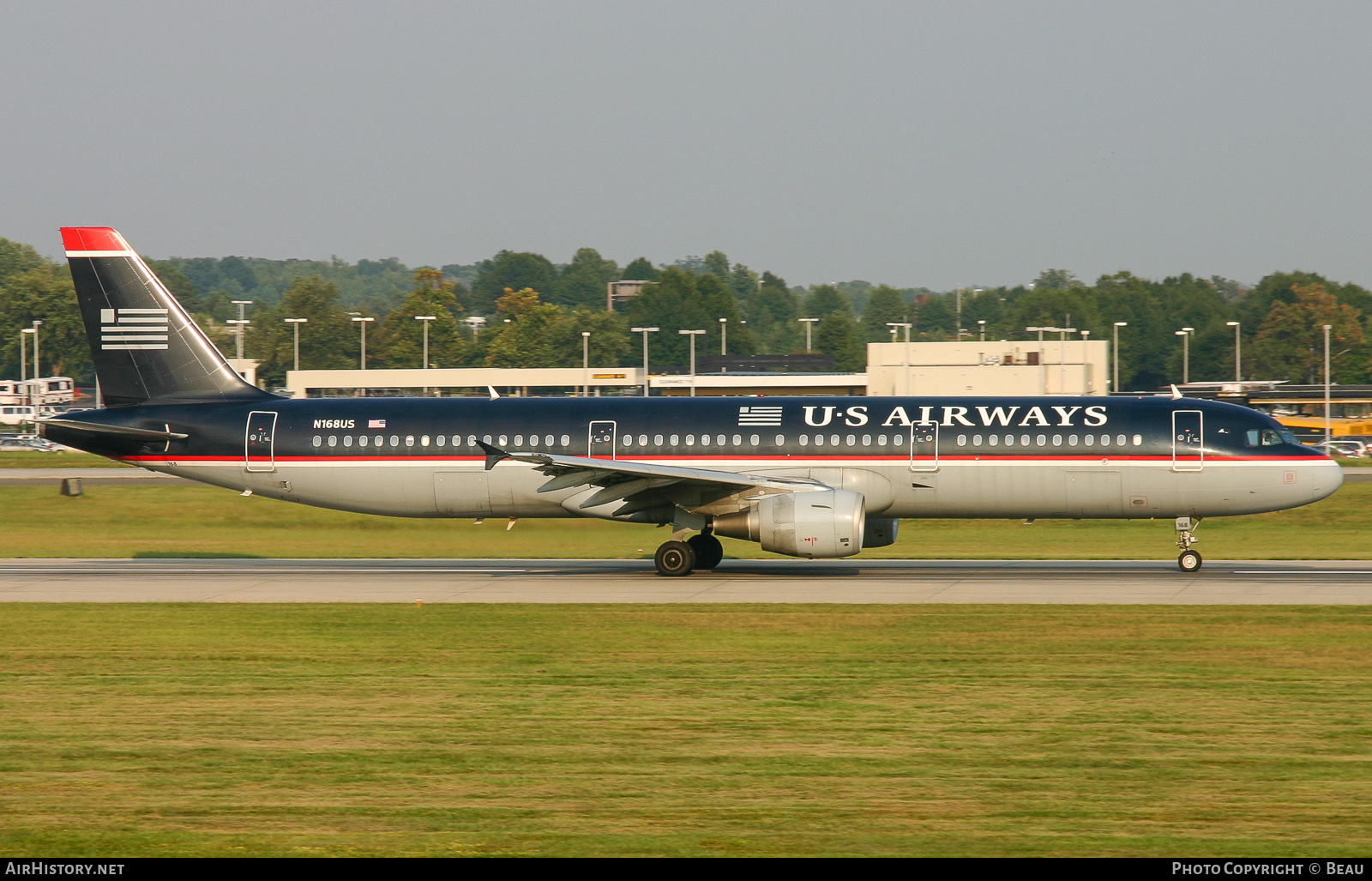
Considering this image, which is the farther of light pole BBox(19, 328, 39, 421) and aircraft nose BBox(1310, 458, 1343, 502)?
light pole BBox(19, 328, 39, 421)

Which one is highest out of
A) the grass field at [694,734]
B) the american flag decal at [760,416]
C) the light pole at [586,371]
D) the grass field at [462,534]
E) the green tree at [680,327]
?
the green tree at [680,327]

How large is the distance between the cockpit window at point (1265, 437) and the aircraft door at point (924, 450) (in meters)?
6.82

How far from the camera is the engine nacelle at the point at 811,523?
28.5m

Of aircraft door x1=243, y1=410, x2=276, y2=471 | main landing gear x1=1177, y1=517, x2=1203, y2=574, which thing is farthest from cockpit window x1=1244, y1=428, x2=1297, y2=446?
aircraft door x1=243, y1=410, x2=276, y2=471

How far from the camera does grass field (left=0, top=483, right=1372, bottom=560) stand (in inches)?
1346

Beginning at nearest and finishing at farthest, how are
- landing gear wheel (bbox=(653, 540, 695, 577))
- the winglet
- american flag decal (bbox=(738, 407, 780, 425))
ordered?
the winglet < landing gear wheel (bbox=(653, 540, 695, 577)) < american flag decal (bbox=(738, 407, 780, 425))

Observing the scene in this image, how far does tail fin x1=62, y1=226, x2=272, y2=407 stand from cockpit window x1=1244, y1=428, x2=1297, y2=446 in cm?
2334

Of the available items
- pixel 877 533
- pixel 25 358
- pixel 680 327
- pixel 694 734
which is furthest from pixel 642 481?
pixel 680 327

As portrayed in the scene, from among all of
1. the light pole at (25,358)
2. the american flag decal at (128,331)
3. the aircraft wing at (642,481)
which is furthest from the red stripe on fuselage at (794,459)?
the light pole at (25,358)

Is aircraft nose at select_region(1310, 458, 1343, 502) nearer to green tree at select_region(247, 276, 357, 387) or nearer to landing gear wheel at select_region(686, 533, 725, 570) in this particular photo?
landing gear wheel at select_region(686, 533, 725, 570)

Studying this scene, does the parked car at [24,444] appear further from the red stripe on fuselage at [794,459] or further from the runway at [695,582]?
the red stripe on fuselage at [794,459]

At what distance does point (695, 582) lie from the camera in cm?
2998

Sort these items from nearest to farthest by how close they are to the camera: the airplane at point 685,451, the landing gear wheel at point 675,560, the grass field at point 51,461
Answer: the airplane at point 685,451 < the landing gear wheel at point 675,560 < the grass field at point 51,461

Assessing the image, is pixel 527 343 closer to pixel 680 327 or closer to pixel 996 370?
pixel 680 327
